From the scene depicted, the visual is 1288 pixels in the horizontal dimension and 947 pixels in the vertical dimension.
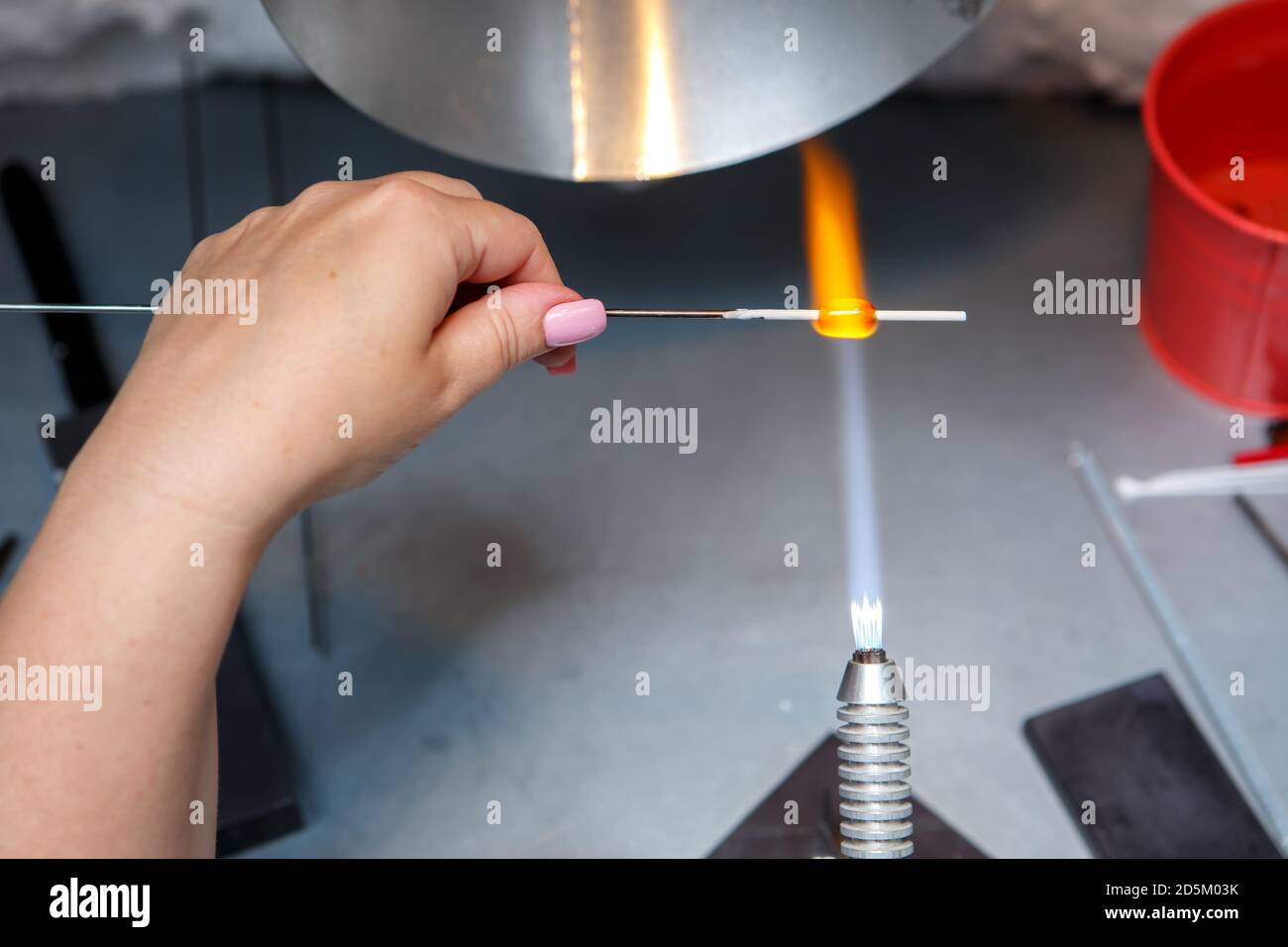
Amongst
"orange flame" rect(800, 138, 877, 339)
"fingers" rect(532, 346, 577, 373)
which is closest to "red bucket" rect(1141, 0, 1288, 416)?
"orange flame" rect(800, 138, 877, 339)

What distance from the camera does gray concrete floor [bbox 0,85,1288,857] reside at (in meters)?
0.83

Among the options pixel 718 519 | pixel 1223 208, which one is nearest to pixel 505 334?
pixel 718 519

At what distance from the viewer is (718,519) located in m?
0.95

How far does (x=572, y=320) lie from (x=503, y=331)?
0.12 ft

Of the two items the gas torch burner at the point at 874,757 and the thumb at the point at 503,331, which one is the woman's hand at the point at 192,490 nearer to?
the thumb at the point at 503,331

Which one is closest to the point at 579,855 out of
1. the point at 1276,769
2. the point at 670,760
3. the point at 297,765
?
the point at 670,760

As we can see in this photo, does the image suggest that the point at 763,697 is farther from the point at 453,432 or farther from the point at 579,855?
the point at 453,432

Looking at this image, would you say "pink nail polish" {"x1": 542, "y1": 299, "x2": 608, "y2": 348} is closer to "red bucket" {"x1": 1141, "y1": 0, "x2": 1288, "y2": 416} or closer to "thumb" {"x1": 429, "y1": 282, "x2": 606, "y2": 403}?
"thumb" {"x1": 429, "y1": 282, "x2": 606, "y2": 403}

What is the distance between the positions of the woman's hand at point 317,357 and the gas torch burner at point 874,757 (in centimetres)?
22

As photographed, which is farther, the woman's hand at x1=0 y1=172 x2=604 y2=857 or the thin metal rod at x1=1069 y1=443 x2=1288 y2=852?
the thin metal rod at x1=1069 y1=443 x2=1288 y2=852

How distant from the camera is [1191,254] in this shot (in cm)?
91

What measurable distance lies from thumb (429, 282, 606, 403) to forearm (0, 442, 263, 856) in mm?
121

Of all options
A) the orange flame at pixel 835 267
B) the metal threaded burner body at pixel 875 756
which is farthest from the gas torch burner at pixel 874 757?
the orange flame at pixel 835 267

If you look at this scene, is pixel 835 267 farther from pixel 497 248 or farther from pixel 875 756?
pixel 875 756
